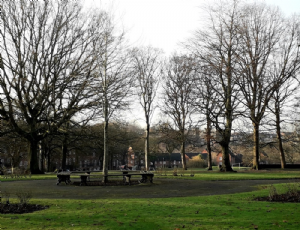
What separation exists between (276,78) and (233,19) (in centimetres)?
969

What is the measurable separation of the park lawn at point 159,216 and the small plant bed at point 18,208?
493mm

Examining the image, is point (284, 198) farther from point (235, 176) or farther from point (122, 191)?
point (235, 176)

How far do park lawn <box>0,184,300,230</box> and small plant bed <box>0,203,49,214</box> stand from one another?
49 cm

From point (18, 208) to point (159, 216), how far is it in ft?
15.0

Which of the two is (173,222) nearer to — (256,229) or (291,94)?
(256,229)

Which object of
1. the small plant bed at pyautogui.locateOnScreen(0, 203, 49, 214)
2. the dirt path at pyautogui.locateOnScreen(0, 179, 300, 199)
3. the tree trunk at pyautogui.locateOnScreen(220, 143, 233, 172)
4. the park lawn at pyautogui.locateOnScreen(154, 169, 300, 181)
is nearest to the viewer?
the small plant bed at pyautogui.locateOnScreen(0, 203, 49, 214)

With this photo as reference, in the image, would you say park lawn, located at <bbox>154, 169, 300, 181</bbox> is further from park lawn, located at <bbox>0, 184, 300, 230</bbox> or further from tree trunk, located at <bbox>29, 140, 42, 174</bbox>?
park lawn, located at <bbox>0, 184, 300, 230</bbox>

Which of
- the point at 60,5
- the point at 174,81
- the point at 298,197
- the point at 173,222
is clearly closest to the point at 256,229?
the point at 173,222

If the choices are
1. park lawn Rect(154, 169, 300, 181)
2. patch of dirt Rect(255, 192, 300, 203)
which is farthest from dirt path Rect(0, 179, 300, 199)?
park lawn Rect(154, 169, 300, 181)

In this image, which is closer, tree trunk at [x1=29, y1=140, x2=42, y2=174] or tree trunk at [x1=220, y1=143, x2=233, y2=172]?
tree trunk at [x1=29, y1=140, x2=42, y2=174]

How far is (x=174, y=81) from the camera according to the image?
147 feet

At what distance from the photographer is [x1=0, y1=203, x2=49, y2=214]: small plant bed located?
1018 centimetres

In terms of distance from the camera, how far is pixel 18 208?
412 inches

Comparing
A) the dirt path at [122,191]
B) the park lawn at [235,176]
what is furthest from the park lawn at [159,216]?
the park lawn at [235,176]
